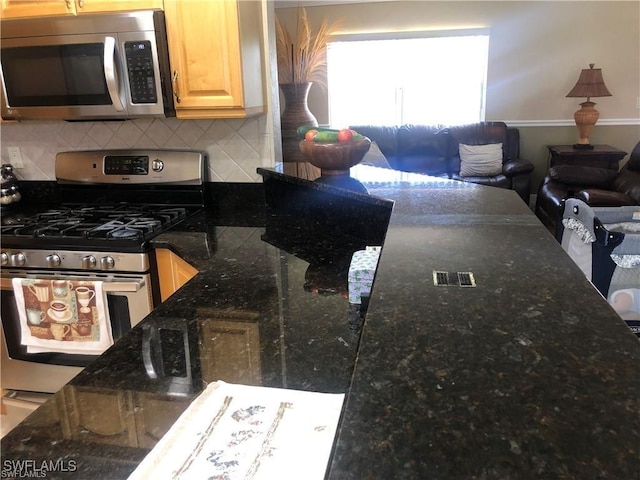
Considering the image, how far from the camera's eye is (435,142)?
227 inches

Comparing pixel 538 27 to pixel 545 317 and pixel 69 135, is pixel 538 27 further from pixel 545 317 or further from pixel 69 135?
pixel 545 317

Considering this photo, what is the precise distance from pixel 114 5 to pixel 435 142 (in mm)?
4386

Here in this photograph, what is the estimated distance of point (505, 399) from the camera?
60 cm

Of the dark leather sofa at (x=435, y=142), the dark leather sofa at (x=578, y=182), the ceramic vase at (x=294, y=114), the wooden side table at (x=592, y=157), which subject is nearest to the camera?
the ceramic vase at (x=294, y=114)

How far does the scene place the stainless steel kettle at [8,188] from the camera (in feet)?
8.23

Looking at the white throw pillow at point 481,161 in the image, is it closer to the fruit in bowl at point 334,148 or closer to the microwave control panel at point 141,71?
the fruit in bowl at point 334,148

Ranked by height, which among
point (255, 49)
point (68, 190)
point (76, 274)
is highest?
point (255, 49)

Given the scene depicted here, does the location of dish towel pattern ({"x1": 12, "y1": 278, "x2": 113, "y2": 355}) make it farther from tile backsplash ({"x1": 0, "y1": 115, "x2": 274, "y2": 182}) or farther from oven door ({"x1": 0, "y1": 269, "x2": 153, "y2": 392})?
tile backsplash ({"x1": 0, "y1": 115, "x2": 274, "y2": 182})

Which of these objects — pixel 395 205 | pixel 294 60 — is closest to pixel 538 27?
pixel 294 60

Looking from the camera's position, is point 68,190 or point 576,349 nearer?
point 576,349

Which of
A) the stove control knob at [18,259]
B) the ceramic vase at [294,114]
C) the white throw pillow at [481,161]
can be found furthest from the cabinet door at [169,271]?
the white throw pillow at [481,161]

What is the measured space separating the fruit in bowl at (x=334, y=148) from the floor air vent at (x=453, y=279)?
1.00 metres

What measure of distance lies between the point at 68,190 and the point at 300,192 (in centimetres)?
129

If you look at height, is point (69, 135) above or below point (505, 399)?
above
